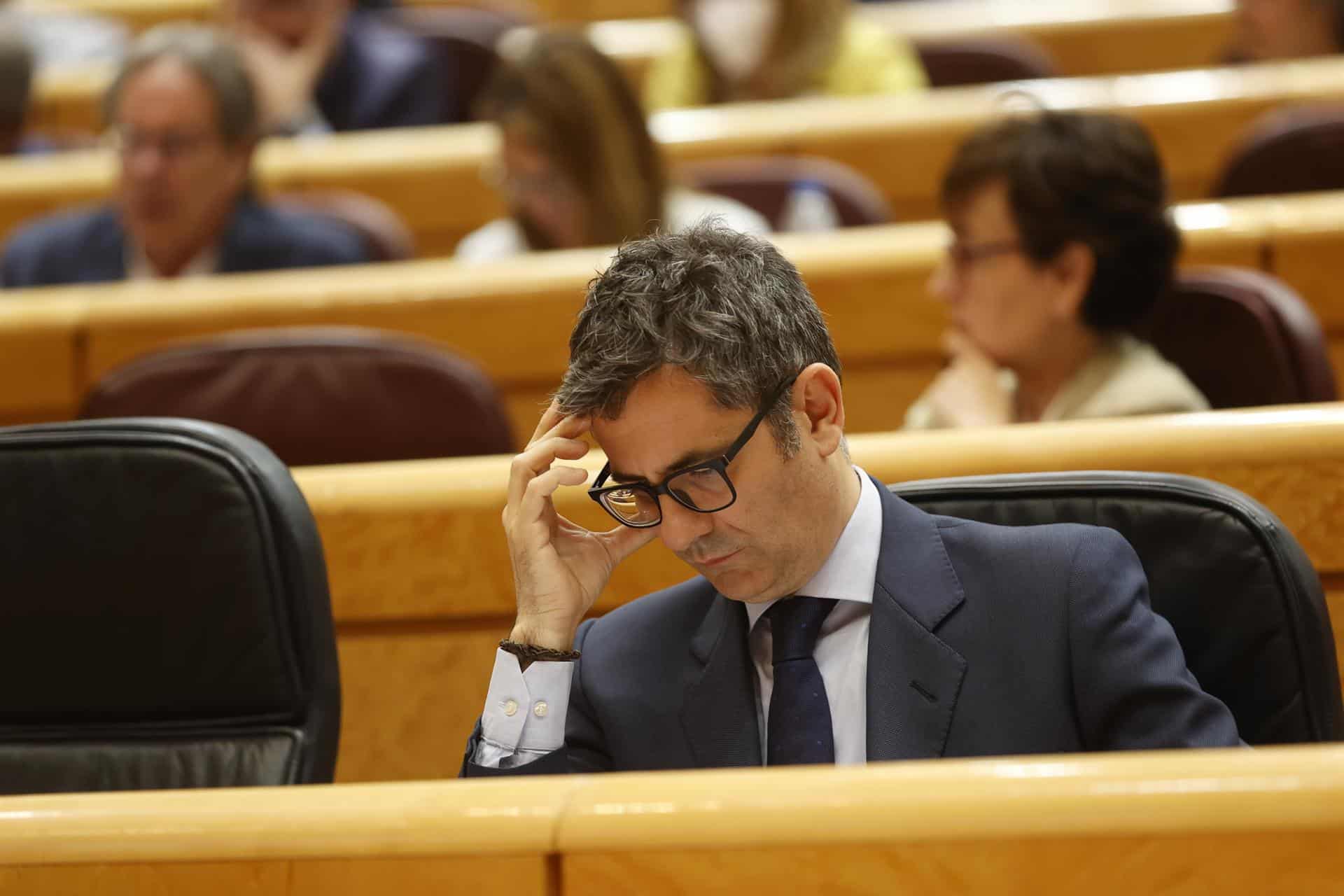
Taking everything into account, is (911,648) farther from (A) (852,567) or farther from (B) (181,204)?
(B) (181,204)

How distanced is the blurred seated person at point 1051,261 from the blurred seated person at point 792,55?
1011mm

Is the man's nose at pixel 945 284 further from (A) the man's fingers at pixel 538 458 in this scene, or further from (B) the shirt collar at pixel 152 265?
(B) the shirt collar at pixel 152 265

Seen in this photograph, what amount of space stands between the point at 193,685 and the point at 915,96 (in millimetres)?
1513

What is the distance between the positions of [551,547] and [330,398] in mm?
486

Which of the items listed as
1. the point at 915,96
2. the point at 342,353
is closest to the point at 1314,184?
the point at 915,96

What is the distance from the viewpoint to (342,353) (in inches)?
52.3

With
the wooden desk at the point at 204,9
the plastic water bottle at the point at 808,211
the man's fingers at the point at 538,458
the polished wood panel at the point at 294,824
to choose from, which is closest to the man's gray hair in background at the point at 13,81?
the wooden desk at the point at 204,9

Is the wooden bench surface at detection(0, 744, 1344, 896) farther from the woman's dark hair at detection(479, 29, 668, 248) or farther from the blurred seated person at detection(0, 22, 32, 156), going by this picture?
the blurred seated person at detection(0, 22, 32, 156)

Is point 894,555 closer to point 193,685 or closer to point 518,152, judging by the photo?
point 193,685

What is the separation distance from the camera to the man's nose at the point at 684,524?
0.82m

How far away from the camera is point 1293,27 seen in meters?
2.30

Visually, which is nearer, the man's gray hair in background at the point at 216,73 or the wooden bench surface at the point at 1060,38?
the man's gray hair in background at the point at 216,73

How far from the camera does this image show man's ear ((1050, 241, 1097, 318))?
131 cm

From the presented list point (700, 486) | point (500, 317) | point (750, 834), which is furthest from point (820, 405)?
point (500, 317)
